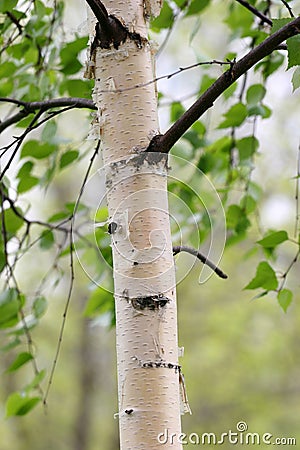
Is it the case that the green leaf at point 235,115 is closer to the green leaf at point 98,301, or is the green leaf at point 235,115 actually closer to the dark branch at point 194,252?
the green leaf at point 98,301

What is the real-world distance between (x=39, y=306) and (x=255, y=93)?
407 mm

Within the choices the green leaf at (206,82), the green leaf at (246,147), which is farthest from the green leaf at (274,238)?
the green leaf at (206,82)

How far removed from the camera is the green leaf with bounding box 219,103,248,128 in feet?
3.21

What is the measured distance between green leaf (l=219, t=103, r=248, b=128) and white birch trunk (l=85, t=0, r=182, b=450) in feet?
1.35

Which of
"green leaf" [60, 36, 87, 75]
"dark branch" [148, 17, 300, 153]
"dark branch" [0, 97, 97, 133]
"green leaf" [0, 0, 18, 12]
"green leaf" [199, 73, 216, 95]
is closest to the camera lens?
"dark branch" [148, 17, 300, 153]

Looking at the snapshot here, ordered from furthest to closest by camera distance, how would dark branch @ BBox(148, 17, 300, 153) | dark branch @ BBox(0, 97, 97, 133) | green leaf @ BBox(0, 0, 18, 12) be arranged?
green leaf @ BBox(0, 0, 18, 12) → dark branch @ BBox(0, 97, 97, 133) → dark branch @ BBox(148, 17, 300, 153)

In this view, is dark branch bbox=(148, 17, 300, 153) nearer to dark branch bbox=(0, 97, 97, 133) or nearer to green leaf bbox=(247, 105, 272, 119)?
dark branch bbox=(0, 97, 97, 133)

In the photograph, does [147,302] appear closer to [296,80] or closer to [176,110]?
[296,80]

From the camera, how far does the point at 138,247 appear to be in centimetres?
53

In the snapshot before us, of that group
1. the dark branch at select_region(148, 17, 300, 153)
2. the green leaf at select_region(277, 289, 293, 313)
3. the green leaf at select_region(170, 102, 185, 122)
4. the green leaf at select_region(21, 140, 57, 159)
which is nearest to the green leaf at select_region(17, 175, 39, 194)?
the green leaf at select_region(21, 140, 57, 159)

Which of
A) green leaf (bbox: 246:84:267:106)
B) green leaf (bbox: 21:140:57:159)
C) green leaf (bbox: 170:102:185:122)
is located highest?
green leaf (bbox: 170:102:185:122)

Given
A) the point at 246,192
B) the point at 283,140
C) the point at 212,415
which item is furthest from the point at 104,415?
the point at 246,192

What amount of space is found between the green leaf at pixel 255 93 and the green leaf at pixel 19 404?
492 millimetres

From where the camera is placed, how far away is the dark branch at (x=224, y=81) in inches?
19.2
